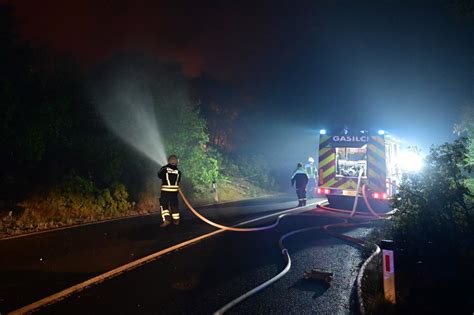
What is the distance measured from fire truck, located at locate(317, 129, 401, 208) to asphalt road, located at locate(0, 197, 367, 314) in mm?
4409

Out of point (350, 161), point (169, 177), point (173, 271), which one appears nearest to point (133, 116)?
point (169, 177)

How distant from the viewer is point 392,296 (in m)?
3.97

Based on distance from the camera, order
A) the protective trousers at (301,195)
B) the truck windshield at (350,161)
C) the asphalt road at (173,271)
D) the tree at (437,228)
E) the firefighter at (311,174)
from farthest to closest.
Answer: the firefighter at (311,174), the protective trousers at (301,195), the truck windshield at (350,161), the tree at (437,228), the asphalt road at (173,271)

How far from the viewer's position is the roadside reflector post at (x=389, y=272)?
3.96 m

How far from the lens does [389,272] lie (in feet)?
13.0

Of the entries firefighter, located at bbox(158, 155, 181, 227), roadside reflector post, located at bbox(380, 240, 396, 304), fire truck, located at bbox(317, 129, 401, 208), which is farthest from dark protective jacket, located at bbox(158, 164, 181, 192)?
fire truck, located at bbox(317, 129, 401, 208)

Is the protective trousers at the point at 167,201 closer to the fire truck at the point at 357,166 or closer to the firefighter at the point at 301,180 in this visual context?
the fire truck at the point at 357,166

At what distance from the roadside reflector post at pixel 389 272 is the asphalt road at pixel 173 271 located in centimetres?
49

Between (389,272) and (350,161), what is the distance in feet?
31.9

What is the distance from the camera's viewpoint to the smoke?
13.8 m

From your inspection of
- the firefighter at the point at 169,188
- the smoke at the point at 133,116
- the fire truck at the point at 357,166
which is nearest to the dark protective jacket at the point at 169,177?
the firefighter at the point at 169,188

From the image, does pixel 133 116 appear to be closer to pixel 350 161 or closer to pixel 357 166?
pixel 350 161

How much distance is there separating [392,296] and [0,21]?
11.5 metres

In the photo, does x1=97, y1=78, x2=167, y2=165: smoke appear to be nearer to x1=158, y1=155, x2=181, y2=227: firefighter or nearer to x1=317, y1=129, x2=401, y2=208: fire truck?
x1=158, y1=155, x2=181, y2=227: firefighter
